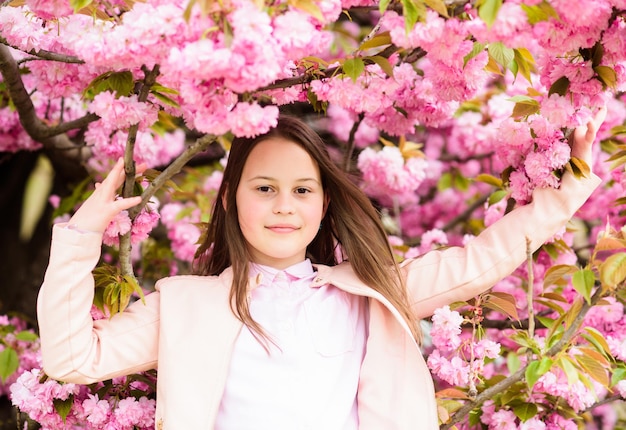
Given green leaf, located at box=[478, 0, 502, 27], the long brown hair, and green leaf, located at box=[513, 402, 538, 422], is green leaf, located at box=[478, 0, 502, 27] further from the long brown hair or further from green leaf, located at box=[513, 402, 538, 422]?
green leaf, located at box=[513, 402, 538, 422]

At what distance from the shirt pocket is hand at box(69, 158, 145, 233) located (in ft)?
1.95

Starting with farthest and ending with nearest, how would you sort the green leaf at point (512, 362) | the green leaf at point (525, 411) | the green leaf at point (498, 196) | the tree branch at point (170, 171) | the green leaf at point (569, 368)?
1. the green leaf at point (512, 362)
2. the green leaf at point (498, 196)
3. the green leaf at point (525, 411)
4. the tree branch at point (170, 171)
5. the green leaf at point (569, 368)

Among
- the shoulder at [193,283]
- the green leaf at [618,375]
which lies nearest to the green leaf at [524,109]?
the green leaf at [618,375]

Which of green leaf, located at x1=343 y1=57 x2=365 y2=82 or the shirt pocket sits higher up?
green leaf, located at x1=343 y1=57 x2=365 y2=82

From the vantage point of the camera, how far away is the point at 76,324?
6.85 ft

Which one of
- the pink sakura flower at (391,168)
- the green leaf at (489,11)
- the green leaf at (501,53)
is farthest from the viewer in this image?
the pink sakura flower at (391,168)

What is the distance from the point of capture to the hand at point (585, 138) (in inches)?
90.9

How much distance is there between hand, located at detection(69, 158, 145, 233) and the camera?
2.09 metres

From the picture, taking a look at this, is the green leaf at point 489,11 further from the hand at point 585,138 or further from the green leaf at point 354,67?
the hand at point 585,138

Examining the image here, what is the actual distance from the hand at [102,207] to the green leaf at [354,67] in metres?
0.65

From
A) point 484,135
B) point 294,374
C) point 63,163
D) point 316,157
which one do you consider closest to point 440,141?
point 484,135

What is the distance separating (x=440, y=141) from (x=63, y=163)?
2.09m

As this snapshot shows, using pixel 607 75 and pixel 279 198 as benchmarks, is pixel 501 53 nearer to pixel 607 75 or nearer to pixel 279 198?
pixel 607 75

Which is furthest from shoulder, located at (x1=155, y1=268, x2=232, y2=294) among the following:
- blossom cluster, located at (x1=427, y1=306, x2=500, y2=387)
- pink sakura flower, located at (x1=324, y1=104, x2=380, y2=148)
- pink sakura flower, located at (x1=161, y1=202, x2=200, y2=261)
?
pink sakura flower, located at (x1=324, y1=104, x2=380, y2=148)
